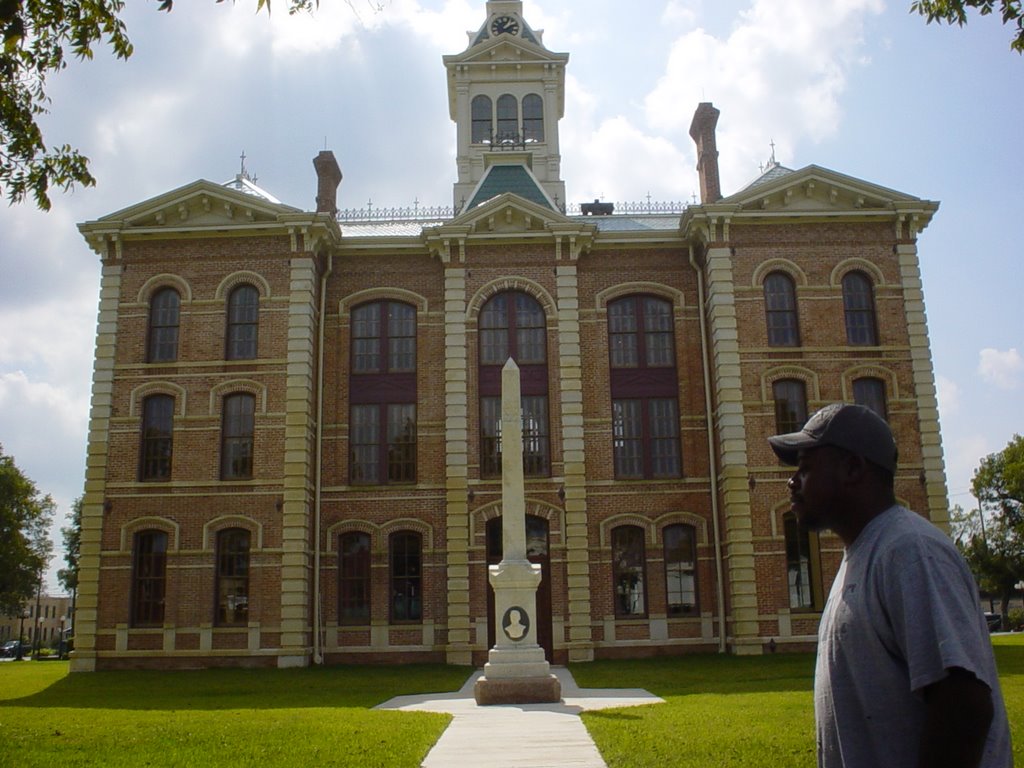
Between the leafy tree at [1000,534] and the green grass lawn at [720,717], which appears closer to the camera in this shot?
the green grass lawn at [720,717]

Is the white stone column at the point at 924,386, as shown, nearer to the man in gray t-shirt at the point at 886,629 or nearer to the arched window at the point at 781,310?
the arched window at the point at 781,310

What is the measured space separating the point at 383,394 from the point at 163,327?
648 centimetres

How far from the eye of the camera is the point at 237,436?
26.4 meters

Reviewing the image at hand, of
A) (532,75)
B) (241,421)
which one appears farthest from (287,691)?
(532,75)

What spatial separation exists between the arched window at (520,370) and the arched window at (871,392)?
8.60 meters

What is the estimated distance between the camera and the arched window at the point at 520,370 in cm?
2678

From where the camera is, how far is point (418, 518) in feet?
86.7

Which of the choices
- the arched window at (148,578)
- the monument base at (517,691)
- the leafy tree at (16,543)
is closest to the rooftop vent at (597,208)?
the arched window at (148,578)

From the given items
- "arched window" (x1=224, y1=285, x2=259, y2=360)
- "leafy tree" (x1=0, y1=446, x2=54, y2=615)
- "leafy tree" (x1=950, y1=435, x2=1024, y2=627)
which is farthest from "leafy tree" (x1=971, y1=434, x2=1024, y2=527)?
"leafy tree" (x1=0, y1=446, x2=54, y2=615)

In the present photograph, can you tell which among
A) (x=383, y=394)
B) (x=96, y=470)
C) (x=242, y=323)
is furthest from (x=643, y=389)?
(x=96, y=470)

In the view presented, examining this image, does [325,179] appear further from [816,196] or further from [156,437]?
[816,196]

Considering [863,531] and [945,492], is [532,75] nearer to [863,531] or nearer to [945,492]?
[945,492]

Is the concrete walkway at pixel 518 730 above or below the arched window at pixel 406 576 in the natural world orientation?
below

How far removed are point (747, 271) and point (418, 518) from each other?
11.5 metres
